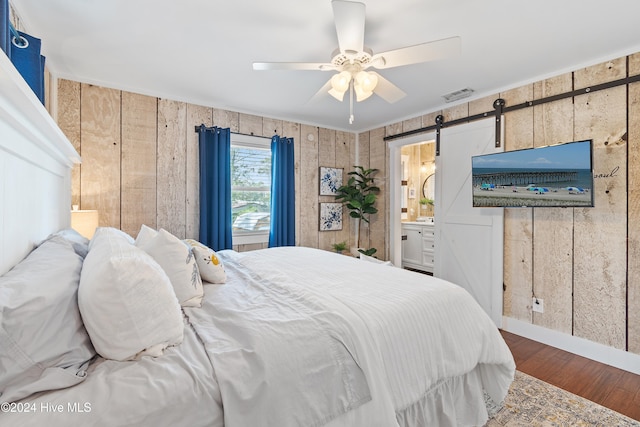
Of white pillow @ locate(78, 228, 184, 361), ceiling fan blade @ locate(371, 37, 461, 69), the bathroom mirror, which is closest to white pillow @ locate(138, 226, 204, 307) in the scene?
white pillow @ locate(78, 228, 184, 361)

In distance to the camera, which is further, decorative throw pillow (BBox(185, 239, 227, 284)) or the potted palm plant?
the potted palm plant

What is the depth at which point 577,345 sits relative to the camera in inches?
102

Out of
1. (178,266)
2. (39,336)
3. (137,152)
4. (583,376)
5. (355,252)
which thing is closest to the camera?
(39,336)

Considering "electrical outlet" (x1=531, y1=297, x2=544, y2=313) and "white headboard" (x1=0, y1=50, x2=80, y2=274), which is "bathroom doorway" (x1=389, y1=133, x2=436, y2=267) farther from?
"white headboard" (x1=0, y1=50, x2=80, y2=274)

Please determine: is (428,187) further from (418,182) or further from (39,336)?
(39,336)

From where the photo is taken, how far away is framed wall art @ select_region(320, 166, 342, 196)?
4398mm

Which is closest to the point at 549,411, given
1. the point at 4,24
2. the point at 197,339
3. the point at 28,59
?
the point at 197,339

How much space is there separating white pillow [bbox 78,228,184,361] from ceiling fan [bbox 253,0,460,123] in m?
1.50

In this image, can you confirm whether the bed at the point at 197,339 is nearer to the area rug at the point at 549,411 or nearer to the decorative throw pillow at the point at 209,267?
the decorative throw pillow at the point at 209,267

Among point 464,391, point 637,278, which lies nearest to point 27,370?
point 464,391

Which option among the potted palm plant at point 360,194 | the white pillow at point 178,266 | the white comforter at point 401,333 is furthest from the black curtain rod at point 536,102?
the white pillow at point 178,266

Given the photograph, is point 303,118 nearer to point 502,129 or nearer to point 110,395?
point 502,129

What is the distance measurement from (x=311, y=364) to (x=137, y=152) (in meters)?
3.04

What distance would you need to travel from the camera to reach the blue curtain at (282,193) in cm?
390
